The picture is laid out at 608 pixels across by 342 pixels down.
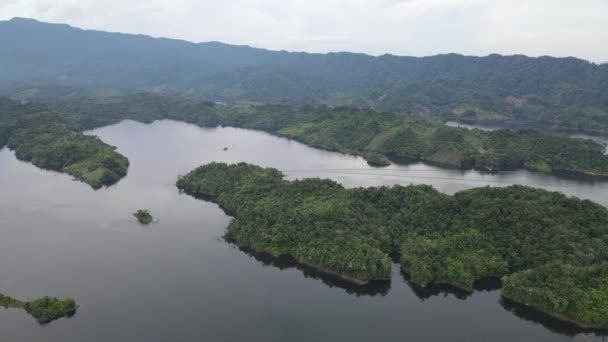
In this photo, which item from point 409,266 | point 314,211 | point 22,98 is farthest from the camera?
point 22,98

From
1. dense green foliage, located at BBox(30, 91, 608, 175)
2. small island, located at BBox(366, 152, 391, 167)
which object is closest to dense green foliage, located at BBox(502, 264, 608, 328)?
dense green foliage, located at BBox(30, 91, 608, 175)

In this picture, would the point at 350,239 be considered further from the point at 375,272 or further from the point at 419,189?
the point at 419,189

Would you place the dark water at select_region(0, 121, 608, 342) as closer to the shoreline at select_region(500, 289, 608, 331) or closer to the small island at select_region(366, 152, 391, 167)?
the shoreline at select_region(500, 289, 608, 331)

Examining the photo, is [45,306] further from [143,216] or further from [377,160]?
[377,160]

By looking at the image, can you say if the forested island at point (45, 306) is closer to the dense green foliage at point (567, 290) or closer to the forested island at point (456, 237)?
the forested island at point (456, 237)

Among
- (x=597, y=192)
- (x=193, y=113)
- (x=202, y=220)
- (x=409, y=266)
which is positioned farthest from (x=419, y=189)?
(x=193, y=113)

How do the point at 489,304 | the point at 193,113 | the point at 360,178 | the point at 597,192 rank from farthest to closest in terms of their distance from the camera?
the point at 193,113, the point at 360,178, the point at 597,192, the point at 489,304
